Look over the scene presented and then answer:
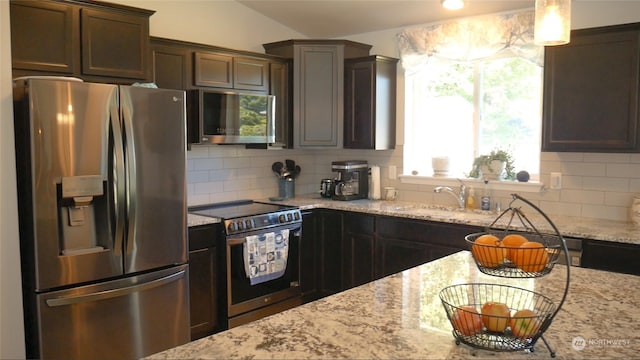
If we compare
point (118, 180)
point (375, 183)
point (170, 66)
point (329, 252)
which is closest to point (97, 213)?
point (118, 180)

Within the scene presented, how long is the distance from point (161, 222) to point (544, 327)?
7.77 feet

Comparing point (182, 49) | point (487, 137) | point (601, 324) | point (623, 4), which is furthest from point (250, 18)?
point (601, 324)

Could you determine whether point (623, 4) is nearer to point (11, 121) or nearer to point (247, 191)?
point (247, 191)

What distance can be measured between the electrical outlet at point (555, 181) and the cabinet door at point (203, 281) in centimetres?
247

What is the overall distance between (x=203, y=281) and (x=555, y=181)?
2.64 metres

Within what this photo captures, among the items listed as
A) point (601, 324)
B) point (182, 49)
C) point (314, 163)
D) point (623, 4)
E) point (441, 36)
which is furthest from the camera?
point (314, 163)

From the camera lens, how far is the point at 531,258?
1408mm

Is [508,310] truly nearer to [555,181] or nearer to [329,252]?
[555,181]

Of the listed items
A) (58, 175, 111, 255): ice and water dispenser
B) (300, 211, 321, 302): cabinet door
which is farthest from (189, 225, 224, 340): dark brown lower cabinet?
(300, 211, 321, 302): cabinet door

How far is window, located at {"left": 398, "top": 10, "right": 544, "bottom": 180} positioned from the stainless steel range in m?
1.39

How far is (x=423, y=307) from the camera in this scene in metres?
1.68

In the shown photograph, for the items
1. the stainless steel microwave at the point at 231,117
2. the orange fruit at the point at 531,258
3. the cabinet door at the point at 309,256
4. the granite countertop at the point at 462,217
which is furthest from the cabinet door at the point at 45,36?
the orange fruit at the point at 531,258

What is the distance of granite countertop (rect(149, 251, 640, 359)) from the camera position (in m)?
1.34
